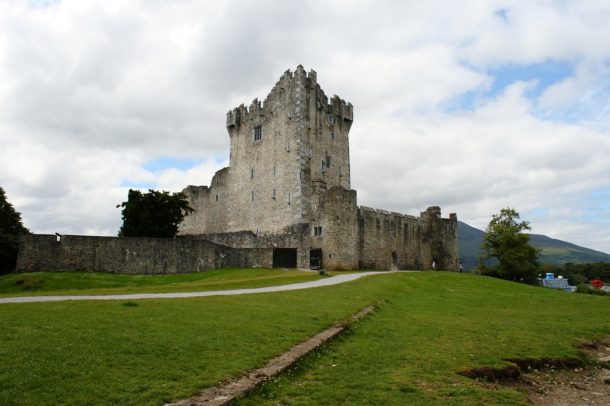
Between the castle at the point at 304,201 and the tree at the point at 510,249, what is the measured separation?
13.3ft

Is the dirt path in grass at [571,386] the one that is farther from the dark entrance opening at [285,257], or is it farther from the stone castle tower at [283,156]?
the stone castle tower at [283,156]

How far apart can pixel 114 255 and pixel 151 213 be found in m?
11.4

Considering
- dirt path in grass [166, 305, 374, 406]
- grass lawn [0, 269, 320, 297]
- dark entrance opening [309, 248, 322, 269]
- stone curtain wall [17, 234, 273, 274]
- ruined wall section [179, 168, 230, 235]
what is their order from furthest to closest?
ruined wall section [179, 168, 230, 235], dark entrance opening [309, 248, 322, 269], stone curtain wall [17, 234, 273, 274], grass lawn [0, 269, 320, 297], dirt path in grass [166, 305, 374, 406]

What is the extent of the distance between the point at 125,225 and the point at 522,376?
4445 cm

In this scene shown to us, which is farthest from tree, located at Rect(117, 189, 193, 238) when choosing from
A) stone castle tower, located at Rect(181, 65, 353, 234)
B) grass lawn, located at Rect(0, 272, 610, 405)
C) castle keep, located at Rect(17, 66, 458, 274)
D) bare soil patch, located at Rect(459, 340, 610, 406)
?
bare soil patch, located at Rect(459, 340, 610, 406)

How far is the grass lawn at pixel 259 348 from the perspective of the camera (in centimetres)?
799

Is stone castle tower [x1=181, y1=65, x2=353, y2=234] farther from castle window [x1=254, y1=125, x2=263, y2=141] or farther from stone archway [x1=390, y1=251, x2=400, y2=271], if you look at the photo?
stone archway [x1=390, y1=251, x2=400, y2=271]

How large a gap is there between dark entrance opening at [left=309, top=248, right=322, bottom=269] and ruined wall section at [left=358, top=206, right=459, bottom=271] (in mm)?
4943

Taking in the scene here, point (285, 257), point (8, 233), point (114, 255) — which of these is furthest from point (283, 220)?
point (8, 233)

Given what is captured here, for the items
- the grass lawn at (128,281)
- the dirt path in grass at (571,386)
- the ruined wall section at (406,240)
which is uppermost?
the ruined wall section at (406,240)

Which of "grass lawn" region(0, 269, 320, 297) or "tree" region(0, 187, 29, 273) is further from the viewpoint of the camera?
"tree" region(0, 187, 29, 273)

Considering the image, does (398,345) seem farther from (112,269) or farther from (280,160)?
(280,160)

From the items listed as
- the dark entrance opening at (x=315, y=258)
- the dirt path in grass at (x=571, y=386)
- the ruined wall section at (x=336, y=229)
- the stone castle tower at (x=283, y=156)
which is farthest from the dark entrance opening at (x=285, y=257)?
the dirt path in grass at (x=571, y=386)

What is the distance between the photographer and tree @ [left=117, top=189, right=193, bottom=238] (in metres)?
47.5
